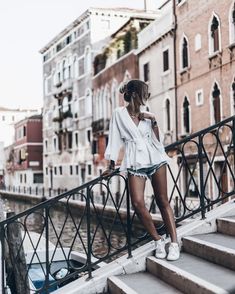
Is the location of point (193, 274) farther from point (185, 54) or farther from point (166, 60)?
point (166, 60)

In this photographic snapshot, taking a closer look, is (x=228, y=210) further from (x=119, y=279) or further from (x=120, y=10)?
(x=120, y=10)

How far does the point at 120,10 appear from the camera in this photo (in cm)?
Result: 3319

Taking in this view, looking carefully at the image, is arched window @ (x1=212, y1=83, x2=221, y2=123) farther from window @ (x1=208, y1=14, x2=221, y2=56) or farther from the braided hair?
the braided hair

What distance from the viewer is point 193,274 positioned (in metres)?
3.63

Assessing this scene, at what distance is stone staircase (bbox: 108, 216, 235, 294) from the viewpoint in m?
3.46

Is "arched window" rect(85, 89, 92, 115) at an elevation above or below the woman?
above

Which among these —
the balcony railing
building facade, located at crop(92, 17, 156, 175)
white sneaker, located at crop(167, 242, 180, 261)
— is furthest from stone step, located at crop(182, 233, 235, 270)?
building facade, located at crop(92, 17, 156, 175)

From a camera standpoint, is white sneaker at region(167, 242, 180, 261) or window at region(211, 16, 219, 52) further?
window at region(211, 16, 219, 52)

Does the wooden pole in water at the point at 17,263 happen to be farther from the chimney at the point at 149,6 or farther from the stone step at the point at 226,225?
the chimney at the point at 149,6

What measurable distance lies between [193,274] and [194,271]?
0.08 metres

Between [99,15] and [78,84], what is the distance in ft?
16.5

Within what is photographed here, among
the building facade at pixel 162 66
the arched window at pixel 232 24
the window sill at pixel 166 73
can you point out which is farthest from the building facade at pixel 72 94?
A: the arched window at pixel 232 24

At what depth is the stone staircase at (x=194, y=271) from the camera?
136 inches

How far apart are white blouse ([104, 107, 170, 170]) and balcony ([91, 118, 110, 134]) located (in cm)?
2508
